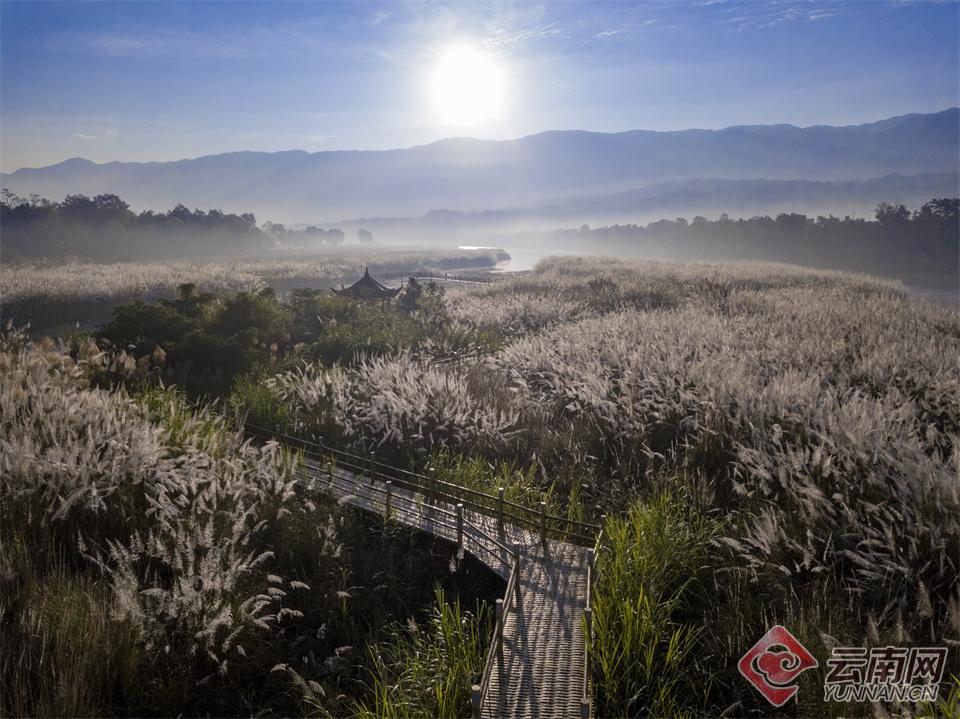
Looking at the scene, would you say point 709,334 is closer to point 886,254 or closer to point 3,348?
point 3,348

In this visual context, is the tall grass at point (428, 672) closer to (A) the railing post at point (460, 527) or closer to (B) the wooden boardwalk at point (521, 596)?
(B) the wooden boardwalk at point (521, 596)

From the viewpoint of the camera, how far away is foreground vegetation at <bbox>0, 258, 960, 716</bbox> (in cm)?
445

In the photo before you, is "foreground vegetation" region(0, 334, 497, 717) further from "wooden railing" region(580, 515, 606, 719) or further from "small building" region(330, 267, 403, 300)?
"small building" region(330, 267, 403, 300)

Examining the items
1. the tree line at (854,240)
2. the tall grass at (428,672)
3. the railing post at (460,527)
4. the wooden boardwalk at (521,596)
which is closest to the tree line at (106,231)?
the wooden boardwalk at (521,596)

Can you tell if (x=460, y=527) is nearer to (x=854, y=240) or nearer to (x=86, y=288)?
(x=86, y=288)

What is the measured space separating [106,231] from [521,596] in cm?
6941

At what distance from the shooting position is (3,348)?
11500 millimetres

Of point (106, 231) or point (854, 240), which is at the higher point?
point (106, 231)

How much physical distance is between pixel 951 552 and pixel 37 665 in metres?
6.70

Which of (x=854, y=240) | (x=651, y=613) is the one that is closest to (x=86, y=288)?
(x=651, y=613)

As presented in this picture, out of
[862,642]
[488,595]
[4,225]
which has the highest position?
[4,225]

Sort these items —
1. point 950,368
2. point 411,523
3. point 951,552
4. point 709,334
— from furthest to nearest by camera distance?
point 709,334 < point 950,368 < point 411,523 < point 951,552

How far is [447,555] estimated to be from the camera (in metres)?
6.97

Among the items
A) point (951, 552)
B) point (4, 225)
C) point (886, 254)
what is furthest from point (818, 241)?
point (4, 225)
